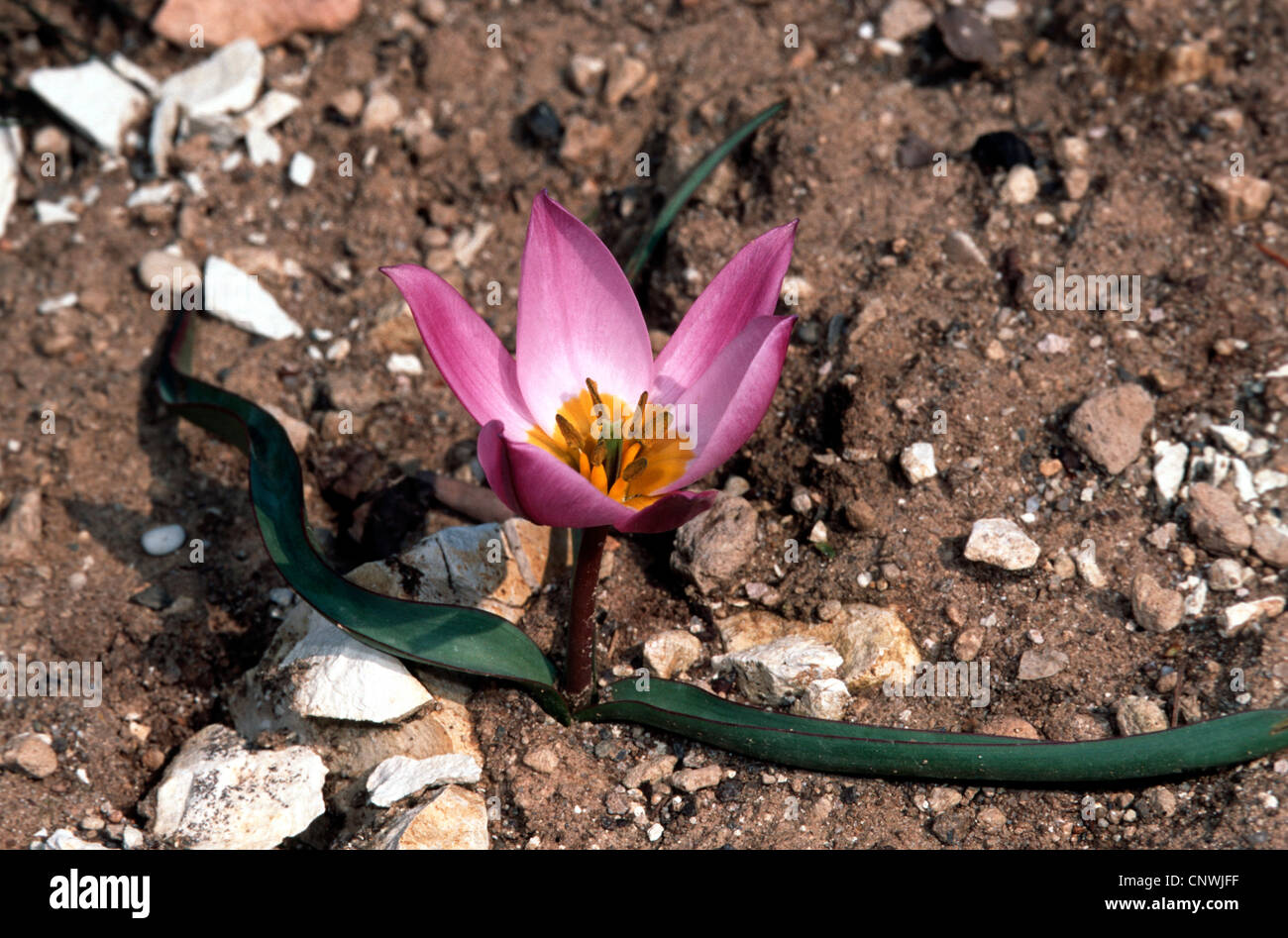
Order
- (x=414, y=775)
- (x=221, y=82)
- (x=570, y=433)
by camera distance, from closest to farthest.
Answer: (x=570, y=433), (x=414, y=775), (x=221, y=82)

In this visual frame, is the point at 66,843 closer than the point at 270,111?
Yes

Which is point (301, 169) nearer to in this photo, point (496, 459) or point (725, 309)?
point (725, 309)

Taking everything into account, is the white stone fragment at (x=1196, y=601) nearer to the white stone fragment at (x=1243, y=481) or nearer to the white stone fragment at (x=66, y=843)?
the white stone fragment at (x=1243, y=481)

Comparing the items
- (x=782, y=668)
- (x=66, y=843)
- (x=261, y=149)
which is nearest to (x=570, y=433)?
(x=782, y=668)

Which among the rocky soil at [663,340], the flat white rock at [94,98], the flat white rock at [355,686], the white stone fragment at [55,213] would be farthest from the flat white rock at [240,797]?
the flat white rock at [94,98]

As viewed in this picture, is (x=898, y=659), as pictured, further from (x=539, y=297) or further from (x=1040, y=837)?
(x=539, y=297)

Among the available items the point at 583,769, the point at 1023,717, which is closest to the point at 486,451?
the point at 583,769
